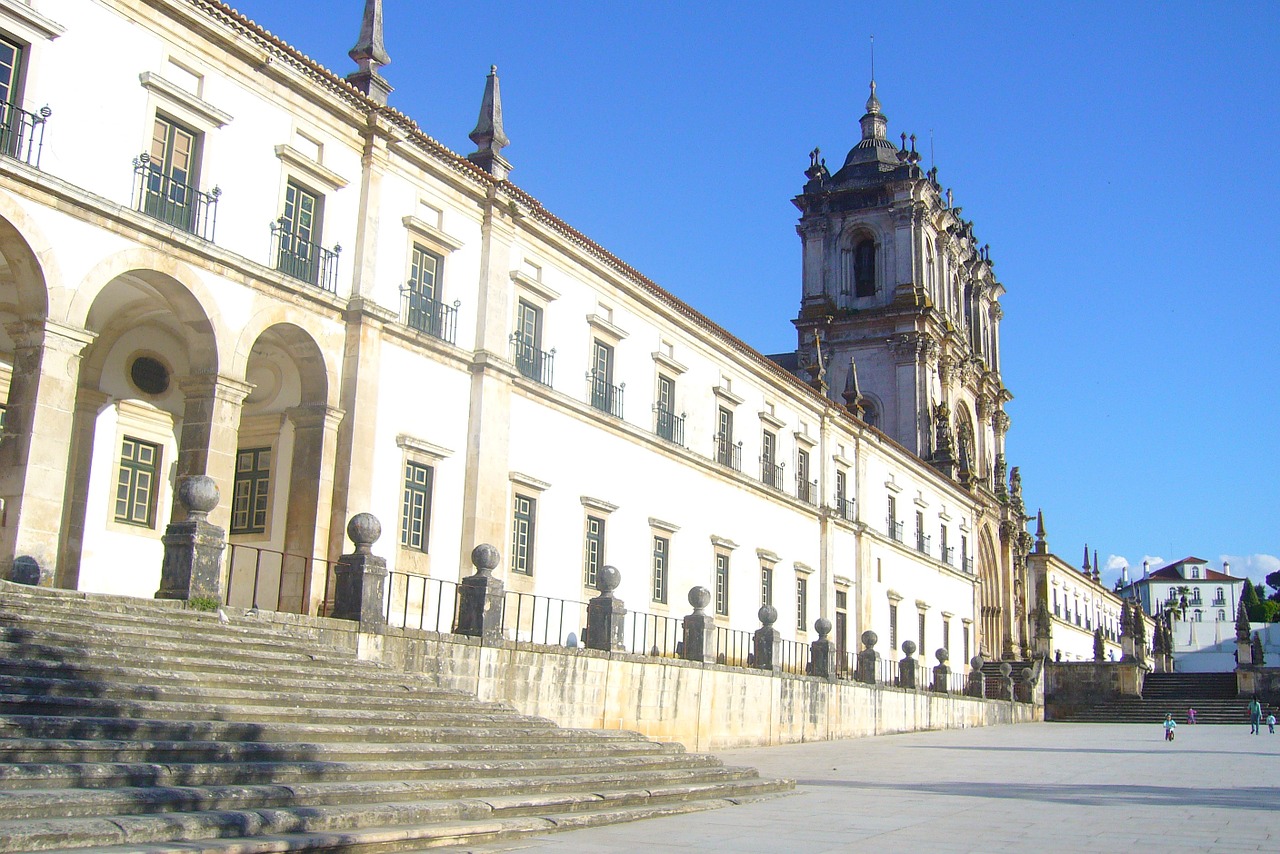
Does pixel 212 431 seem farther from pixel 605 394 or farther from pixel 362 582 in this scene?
pixel 605 394

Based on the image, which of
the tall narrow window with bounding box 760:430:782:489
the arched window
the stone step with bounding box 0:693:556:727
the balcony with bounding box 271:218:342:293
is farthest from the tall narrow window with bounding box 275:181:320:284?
the arched window

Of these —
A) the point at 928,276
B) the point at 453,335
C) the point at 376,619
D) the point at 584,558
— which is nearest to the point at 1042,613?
the point at 928,276

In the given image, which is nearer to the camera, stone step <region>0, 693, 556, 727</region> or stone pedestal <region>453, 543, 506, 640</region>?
stone step <region>0, 693, 556, 727</region>

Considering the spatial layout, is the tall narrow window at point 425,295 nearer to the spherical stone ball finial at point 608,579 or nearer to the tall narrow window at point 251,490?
the tall narrow window at point 251,490

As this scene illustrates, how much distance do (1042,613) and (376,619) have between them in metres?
46.4

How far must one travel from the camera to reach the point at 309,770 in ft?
33.2

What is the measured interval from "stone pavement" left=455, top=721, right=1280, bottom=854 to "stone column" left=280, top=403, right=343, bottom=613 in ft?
24.7

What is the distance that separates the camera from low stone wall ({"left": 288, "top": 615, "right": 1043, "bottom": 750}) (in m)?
16.0

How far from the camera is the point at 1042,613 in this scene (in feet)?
183

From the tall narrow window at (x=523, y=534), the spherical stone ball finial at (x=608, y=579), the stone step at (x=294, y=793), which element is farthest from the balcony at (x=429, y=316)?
the stone step at (x=294, y=793)

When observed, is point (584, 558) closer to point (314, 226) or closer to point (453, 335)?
point (453, 335)

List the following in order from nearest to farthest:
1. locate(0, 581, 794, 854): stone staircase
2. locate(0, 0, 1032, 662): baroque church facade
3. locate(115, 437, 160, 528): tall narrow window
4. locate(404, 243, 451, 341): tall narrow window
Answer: locate(0, 581, 794, 854): stone staircase, locate(0, 0, 1032, 662): baroque church facade, locate(115, 437, 160, 528): tall narrow window, locate(404, 243, 451, 341): tall narrow window

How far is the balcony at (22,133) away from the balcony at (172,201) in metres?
1.47

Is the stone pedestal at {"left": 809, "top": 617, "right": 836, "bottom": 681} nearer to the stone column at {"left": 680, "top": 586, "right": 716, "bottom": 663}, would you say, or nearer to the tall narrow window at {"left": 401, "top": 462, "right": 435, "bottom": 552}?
the stone column at {"left": 680, "top": 586, "right": 716, "bottom": 663}
